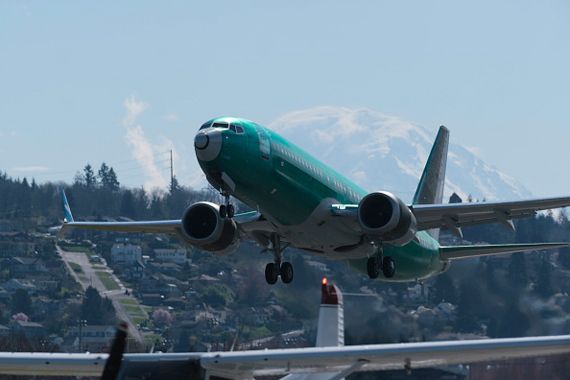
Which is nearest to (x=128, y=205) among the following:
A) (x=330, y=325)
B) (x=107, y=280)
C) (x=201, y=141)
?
(x=107, y=280)

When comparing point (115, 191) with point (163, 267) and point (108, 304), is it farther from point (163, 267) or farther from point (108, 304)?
point (108, 304)

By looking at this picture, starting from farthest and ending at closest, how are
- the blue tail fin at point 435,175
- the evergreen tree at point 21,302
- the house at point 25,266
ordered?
the house at point 25,266, the evergreen tree at point 21,302, the blue tail fin at point 435,175

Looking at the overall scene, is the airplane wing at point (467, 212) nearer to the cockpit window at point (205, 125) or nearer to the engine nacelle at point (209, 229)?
the engine nacelle at point (209, 229)

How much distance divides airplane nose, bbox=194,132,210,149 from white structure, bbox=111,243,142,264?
110 m

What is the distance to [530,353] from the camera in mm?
27672

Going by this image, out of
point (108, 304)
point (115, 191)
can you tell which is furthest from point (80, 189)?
point (108, 304)

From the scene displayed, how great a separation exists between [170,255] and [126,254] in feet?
36.5

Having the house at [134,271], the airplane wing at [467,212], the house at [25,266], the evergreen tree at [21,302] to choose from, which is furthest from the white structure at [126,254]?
the airplane wing at [467,212]

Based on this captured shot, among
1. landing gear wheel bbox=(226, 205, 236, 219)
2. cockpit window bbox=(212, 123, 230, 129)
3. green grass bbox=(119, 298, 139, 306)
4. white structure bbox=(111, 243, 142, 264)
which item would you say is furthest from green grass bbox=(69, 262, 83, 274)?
cockpit window bbox=(212, 123, 230, 129)

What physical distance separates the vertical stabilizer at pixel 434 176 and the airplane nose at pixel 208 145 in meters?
17.9

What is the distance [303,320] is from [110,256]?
8768cm

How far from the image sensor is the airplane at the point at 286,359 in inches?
1069

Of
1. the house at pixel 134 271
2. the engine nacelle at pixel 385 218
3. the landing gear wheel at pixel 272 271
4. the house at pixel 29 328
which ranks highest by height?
the house at pixel 134 271

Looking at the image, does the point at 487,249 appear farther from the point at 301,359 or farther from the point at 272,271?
the point at 301,359
